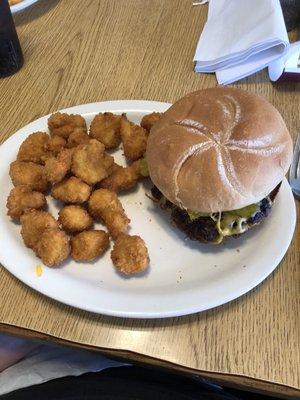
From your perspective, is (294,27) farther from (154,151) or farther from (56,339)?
(56,339)

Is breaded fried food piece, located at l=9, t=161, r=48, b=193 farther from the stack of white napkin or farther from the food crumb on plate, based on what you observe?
the stack of white napkin

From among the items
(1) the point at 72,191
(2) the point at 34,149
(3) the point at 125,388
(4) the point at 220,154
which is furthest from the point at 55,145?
(3) the point at 125,388

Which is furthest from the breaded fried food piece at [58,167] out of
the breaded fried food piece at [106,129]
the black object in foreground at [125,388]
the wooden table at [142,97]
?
the black object in foreground at [125,388]

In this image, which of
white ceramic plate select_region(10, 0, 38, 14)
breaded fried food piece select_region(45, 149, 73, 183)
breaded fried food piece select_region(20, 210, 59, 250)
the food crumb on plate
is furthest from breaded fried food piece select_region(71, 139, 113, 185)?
white ceramic plate select_region(10, 0, 38, 14)

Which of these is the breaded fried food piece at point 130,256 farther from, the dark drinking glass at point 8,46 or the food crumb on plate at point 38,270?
the dark drinking glass at point 8,46

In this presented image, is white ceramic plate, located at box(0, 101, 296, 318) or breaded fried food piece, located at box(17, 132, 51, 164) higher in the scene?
breaded fried food piece, located at box(17, 132, 51, 164)

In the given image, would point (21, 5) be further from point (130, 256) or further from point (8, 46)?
point (130, 256)

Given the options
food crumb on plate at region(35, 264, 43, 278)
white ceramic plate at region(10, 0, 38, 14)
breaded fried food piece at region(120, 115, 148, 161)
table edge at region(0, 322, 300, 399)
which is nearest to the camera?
table edge at region(0, 322, 300, 399)
